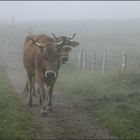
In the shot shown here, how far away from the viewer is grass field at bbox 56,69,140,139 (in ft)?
41.8

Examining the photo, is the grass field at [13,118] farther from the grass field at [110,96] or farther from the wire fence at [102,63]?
the wire fence at [102,63]

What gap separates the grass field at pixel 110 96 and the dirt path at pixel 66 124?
1.05ft

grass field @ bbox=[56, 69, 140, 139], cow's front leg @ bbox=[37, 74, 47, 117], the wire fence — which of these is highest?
cow's front leg @ bbox=[37, 74, 47, 117]

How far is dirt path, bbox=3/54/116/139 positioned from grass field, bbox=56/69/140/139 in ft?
1.05

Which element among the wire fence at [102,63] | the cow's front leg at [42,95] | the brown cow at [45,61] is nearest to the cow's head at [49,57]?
the brown cow at [45,61]

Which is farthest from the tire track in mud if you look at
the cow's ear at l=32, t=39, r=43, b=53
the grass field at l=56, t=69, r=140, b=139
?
the cow's ear at l=32, t=39, r=43, b=53

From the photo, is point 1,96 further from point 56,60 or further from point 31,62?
point 56,60

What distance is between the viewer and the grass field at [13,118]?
11.3 meters

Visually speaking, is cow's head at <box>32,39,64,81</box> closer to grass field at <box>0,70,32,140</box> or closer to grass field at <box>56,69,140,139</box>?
grass field at <box>0,70,32,140</box>

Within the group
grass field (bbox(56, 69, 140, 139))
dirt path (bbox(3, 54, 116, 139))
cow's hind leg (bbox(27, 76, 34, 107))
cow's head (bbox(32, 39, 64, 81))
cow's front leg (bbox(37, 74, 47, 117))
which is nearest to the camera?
dirt path (bbox(3, 54, 116, 139))

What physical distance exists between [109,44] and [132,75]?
25.0 metres

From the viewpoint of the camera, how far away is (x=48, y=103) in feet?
49.5

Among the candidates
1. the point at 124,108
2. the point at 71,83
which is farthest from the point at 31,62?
the point at 71,83

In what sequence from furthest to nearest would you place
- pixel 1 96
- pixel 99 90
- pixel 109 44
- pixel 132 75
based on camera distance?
pixel 109 44, pixel 132 75, pixel 99 90, pixel 1 96
